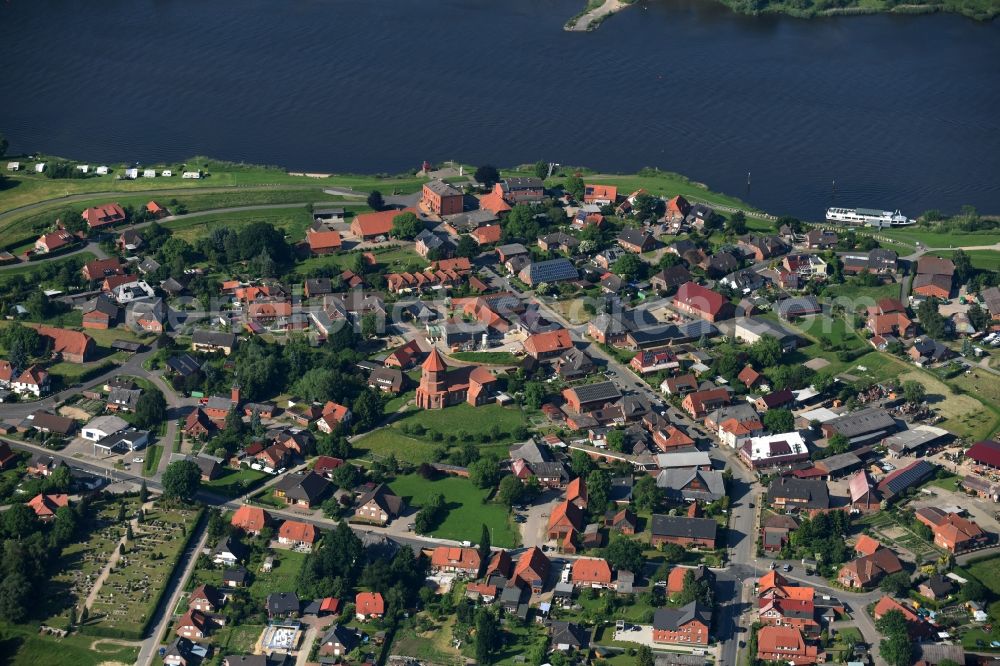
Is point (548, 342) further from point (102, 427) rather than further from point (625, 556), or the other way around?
point (102, 427)

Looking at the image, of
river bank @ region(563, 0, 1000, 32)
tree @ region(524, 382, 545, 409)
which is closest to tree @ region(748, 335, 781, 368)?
tree @ region(524, 382, 545, 409)

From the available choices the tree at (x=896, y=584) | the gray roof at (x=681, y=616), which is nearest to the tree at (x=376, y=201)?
the gray roof at (x=681, y=616)

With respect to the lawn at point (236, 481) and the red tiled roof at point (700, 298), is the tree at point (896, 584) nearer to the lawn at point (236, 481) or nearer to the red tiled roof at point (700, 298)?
the red tiled roof at point (700, 298)

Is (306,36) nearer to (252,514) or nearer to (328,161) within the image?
(328,161)

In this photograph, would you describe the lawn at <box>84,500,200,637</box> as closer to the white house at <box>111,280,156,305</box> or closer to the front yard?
the front yard

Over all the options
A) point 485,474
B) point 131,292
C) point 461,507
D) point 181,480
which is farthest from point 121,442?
point 485,474
